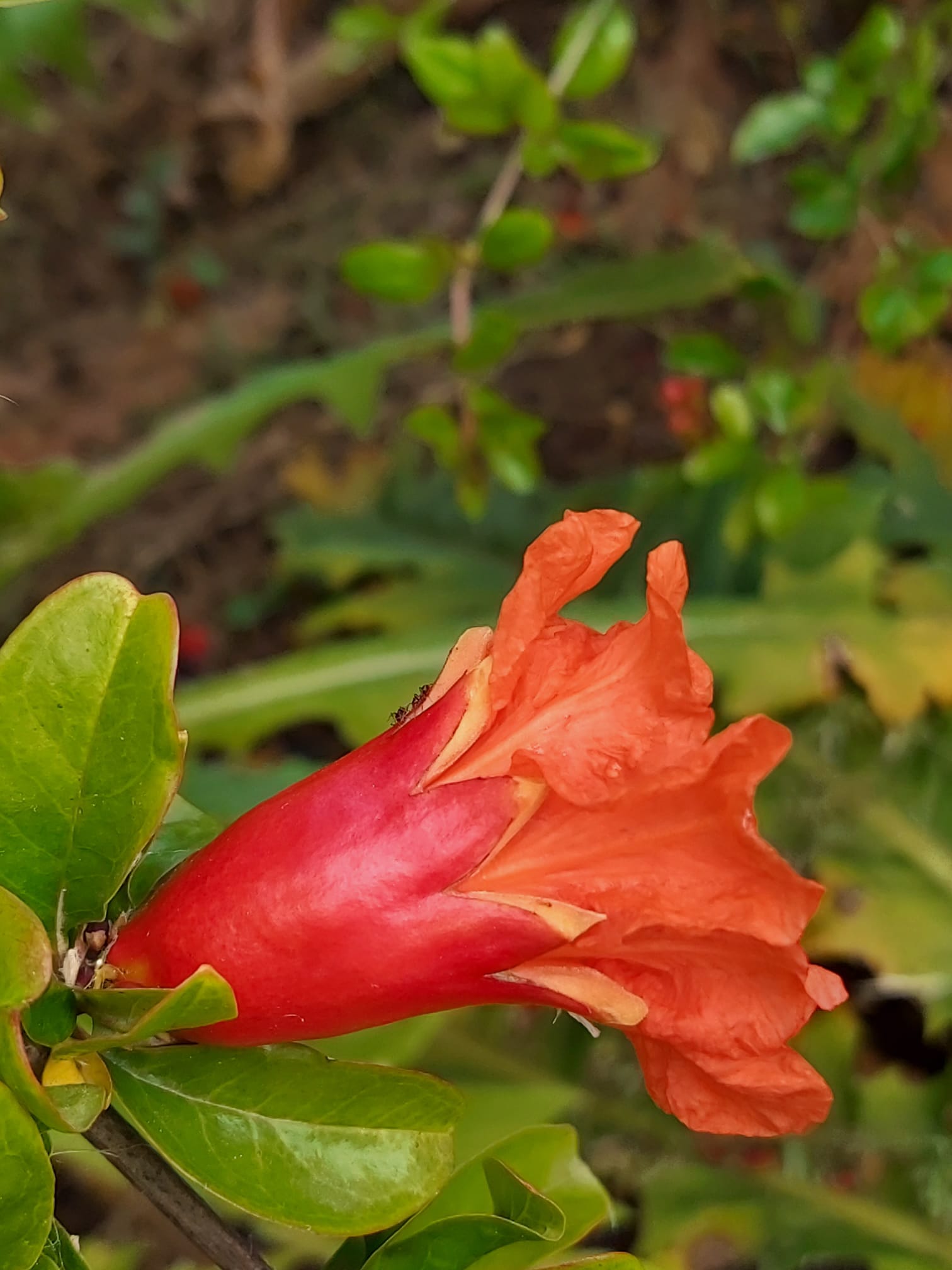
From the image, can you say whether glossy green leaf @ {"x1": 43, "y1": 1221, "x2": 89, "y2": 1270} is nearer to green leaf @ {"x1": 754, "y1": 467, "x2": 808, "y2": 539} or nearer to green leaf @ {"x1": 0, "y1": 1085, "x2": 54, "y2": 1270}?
green leaf @ {"x1": 0, "y1": 1085, "x2": 54, "y2": 1270}

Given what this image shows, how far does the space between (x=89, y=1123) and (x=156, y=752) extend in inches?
5.6

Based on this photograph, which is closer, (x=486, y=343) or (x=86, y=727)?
(x=86, y=727)

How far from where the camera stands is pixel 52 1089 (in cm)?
44

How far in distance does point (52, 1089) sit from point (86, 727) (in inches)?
5.4

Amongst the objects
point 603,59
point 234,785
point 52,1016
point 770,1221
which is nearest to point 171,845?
point 52,1016

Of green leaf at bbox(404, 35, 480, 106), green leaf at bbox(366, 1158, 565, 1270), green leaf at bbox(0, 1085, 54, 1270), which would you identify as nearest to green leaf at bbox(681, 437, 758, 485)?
green leaf at bbox(404, 35, 480, 106)

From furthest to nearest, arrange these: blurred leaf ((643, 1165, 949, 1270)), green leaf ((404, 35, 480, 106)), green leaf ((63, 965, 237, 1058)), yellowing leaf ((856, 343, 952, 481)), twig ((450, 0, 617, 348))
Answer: yellowing leaf ((856, 343, 952, 481)), blurred leaf ((643, 1165, 949, 1270)), twig ((450, 0, 617, 348)), green leaf ((404, 35, 480, 106)), green leaf ((63, 965, 237, 1058))

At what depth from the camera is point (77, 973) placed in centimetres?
49

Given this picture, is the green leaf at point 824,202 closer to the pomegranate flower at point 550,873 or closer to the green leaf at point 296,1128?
the pomegranate flower at point 550,873

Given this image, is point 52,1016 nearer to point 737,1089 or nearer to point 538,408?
point 737,1089

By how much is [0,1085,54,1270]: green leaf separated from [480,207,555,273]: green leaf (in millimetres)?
798

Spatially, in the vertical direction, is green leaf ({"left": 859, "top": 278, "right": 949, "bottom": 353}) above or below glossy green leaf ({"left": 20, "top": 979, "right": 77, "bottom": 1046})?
below

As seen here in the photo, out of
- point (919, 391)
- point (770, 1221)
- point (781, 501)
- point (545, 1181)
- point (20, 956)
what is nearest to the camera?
point (20, 956)

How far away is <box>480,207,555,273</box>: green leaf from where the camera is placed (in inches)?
38.8
